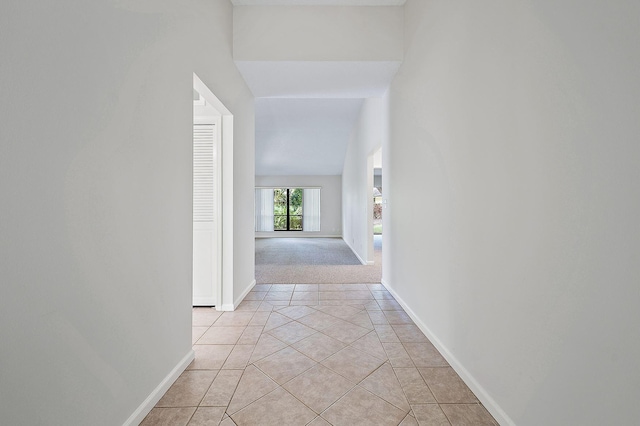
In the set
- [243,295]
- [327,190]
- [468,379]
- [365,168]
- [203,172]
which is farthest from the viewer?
[327,190]

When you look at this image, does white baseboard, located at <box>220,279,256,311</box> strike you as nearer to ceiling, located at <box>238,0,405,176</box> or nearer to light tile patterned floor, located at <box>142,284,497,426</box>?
light tile patterned floor, located at <box>142,284,497,426</box>

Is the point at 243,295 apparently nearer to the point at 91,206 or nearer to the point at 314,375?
the point at 314,375

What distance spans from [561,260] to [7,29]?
1774 millimetres

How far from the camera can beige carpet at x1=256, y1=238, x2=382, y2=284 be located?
13.1ft

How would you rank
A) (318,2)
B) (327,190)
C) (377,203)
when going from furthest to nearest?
(377,203), (327,190), (318,2)

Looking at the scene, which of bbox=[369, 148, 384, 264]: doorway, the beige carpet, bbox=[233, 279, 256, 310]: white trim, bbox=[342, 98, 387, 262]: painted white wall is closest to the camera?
bbox=[233, 279, 256, 310]: white trim

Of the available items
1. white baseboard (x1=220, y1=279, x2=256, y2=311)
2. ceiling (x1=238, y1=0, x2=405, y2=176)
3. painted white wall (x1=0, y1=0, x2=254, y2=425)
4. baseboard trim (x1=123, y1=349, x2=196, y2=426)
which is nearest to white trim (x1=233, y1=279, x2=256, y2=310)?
white baseboard (x1=220, y1=279, x2=256, y2=311)

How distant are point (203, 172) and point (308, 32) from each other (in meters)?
1.62

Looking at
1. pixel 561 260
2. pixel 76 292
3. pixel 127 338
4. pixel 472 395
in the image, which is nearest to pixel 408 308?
pixel 472 395

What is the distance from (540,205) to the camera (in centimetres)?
110

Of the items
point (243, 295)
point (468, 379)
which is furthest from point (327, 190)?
point (468, 379)

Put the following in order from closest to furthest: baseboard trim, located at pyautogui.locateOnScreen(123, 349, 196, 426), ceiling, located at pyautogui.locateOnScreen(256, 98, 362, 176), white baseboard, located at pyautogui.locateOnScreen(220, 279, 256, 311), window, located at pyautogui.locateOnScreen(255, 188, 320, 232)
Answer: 1. baseboard trim, located at pyautogui.locateOnScreen(123, 349, 196, 426)
2. white baseboard, located at pyautogui.locateOnScreen(220, 279, 256, 311)
3. ceiling, located at pyautogui.locateOnScreen(256, 98, 362, 176)
4. window, located at pyautogui.locateOnScreen(255, 188, 320, 232)

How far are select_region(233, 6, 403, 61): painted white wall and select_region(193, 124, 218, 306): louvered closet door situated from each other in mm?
Result: 879

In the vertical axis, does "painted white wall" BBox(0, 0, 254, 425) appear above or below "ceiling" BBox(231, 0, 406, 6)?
below
